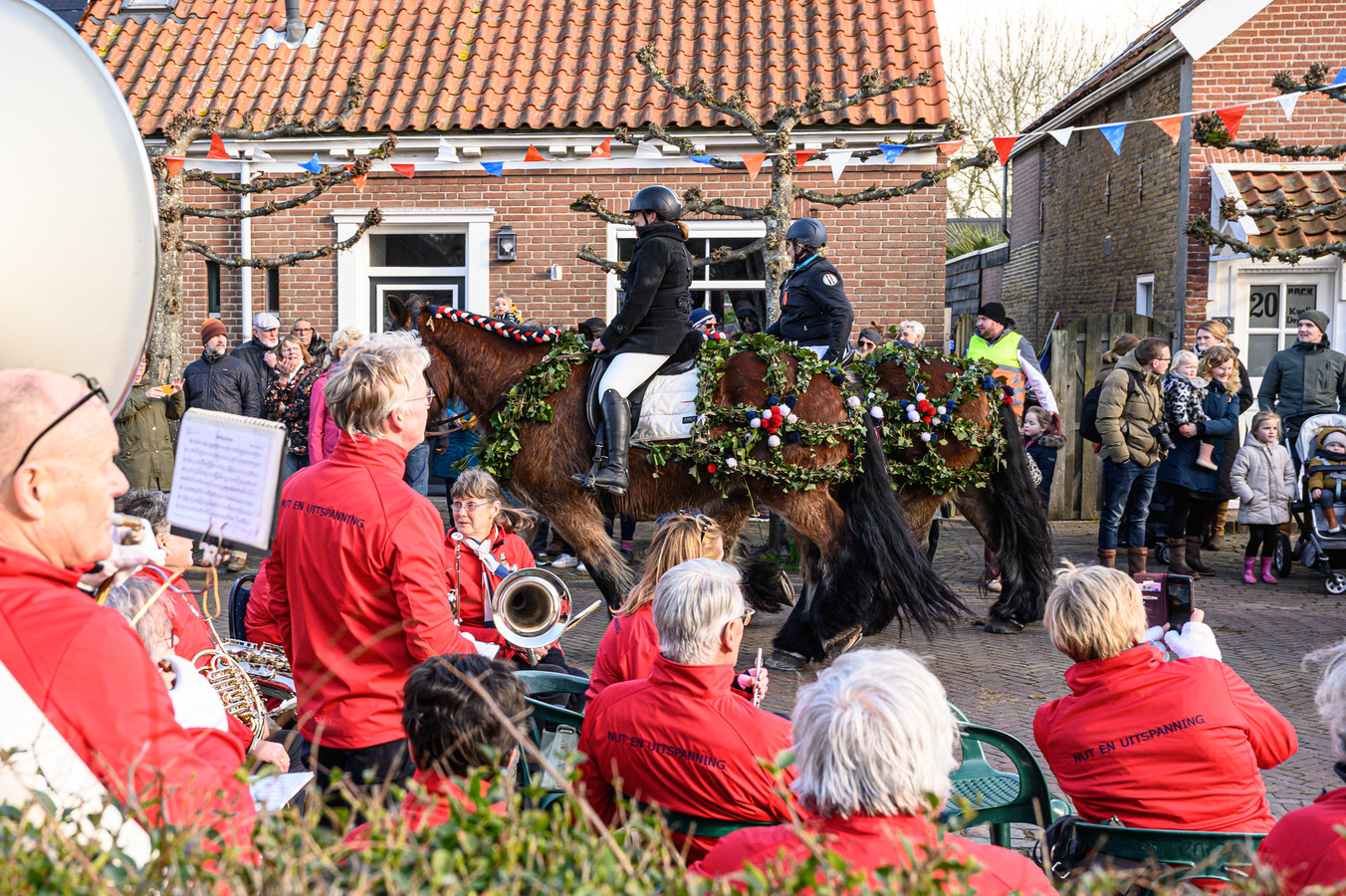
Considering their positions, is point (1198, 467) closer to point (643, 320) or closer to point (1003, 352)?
point (1003, 352)

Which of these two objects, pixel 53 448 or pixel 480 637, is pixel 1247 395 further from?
pixel 53 448

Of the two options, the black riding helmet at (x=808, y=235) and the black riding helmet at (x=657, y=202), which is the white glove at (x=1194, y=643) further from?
the black riding helmet at (x=808, y=235)

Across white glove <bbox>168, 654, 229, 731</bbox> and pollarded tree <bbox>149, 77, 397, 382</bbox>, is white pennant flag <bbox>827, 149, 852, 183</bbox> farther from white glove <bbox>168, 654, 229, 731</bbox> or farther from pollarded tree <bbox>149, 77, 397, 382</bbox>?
white glove <bbox>168, 654, 229, 731</bbox>

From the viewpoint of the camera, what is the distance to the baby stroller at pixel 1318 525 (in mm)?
9133

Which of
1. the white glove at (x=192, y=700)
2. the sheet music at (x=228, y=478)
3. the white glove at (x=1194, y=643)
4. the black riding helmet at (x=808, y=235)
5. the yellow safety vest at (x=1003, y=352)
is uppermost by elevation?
Answer: the black riding helmet at (x=808, y=235)

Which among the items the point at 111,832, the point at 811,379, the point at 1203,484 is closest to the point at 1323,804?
the point at 111,832

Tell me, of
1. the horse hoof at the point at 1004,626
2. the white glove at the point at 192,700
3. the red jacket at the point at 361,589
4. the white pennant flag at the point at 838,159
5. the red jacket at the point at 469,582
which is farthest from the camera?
the white pennant flag at the point at 838,159

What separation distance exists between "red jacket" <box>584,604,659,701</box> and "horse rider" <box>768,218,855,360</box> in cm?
427

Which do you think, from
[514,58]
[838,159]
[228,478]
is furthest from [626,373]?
[514,58]

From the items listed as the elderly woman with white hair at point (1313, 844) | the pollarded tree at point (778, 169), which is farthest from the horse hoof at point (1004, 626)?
the elderly woman with white hair at point (1313, 844)

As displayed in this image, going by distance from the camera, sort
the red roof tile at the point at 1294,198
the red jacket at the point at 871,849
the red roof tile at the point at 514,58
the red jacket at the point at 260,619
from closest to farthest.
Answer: the red jacket at the point at 871,849 < the red jacket at the point at 260,619 < the red roof tile at the point at 1294,198 < the red roof tile at the point at 514,58

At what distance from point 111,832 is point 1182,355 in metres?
9.87

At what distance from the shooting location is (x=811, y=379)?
278 inches

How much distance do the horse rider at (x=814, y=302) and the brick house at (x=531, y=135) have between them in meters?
5.76
